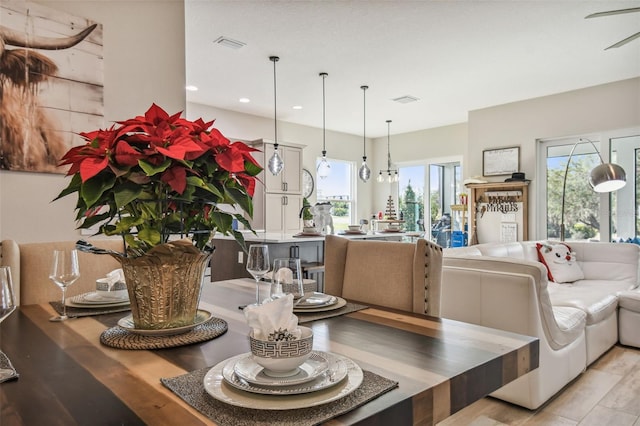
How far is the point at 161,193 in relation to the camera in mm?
964

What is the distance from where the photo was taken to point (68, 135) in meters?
2.36

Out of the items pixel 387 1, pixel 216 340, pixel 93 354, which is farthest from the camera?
pixel 387 1

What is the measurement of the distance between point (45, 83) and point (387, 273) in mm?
2095

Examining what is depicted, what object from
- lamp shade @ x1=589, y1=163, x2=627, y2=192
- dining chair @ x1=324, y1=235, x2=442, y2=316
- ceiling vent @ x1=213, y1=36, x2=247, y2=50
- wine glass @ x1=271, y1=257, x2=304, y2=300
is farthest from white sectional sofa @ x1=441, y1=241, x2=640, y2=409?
ceiling vent @ x1=213, y1=36, x2=247, y2=50

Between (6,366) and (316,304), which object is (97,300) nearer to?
(6,366)

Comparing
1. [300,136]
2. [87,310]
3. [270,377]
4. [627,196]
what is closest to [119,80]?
[87,310]

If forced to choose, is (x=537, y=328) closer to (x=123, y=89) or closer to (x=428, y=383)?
(x=428, y=383)

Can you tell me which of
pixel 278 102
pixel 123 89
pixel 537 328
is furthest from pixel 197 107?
pixel 537 328

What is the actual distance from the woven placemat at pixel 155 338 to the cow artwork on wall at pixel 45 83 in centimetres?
162

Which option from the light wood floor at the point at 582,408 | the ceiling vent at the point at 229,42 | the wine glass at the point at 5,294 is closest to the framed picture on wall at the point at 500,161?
the light wood floor at the point at 582,408

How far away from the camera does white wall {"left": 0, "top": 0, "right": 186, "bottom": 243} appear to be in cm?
221

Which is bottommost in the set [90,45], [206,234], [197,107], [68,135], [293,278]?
[293,278]

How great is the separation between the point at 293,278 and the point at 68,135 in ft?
6.15

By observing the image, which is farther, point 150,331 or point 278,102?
point 278,102
